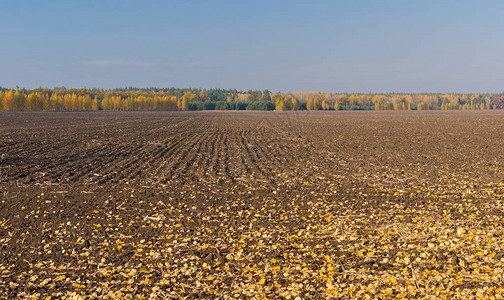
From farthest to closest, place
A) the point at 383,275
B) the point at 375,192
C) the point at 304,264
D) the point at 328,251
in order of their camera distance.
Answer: the point at 375,192 < the point at 328,251 < the point at 304,264 < the point at 383,275

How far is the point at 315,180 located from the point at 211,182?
4563mm

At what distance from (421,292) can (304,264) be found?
243 centimetres

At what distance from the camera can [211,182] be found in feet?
55.3

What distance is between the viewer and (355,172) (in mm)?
19094

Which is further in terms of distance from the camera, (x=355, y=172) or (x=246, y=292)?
(x=355, y=172)

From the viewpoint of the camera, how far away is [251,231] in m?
10.9

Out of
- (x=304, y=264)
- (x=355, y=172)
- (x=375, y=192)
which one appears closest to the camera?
(x=304, y=264)

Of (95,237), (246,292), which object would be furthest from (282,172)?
(246,292)

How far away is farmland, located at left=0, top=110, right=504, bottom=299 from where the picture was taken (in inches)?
308

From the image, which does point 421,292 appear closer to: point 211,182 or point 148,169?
point 211,182

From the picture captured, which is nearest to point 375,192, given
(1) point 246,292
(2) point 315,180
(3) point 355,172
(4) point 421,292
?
(2) point 315,180

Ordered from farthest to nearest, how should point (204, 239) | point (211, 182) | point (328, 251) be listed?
point (211, 182) → point (204, 239) → point (328, 251)

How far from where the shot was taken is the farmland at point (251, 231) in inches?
308

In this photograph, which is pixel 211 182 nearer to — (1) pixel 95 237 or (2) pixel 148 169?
(2) pixel 148 169
